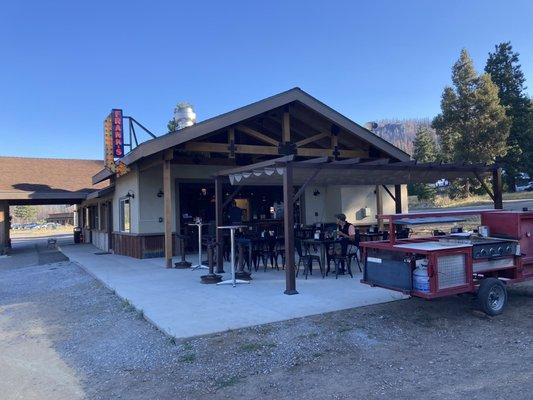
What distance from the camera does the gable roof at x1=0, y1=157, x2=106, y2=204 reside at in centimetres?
1809

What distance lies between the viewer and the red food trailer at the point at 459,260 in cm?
535

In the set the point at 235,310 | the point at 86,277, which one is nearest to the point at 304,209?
the point at 86,277

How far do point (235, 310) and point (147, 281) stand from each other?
3.46m

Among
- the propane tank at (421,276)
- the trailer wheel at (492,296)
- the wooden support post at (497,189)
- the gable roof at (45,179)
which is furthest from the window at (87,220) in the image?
the trailer wheel at (492,296)

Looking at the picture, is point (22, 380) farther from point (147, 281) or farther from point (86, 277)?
point (86, 277)

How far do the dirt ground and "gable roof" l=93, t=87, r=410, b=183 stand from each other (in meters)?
4.81

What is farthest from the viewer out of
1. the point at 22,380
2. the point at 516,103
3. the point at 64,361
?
the point at 516,103

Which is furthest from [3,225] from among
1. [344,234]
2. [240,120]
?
[344,234]

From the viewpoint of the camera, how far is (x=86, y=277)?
35.8 feet

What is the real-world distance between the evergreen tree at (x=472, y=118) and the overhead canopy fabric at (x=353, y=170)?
19598mm

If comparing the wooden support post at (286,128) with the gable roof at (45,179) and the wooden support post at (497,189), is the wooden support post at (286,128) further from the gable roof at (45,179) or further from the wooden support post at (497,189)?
the gable roof at (45,179)

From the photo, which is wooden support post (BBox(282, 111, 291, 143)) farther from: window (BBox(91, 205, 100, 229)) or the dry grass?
the dry grass

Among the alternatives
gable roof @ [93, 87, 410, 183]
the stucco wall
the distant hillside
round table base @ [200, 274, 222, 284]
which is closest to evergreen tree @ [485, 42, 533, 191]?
gable roof @ [93, 87, 410, 183]

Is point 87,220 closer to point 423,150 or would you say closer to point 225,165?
point 225,165
